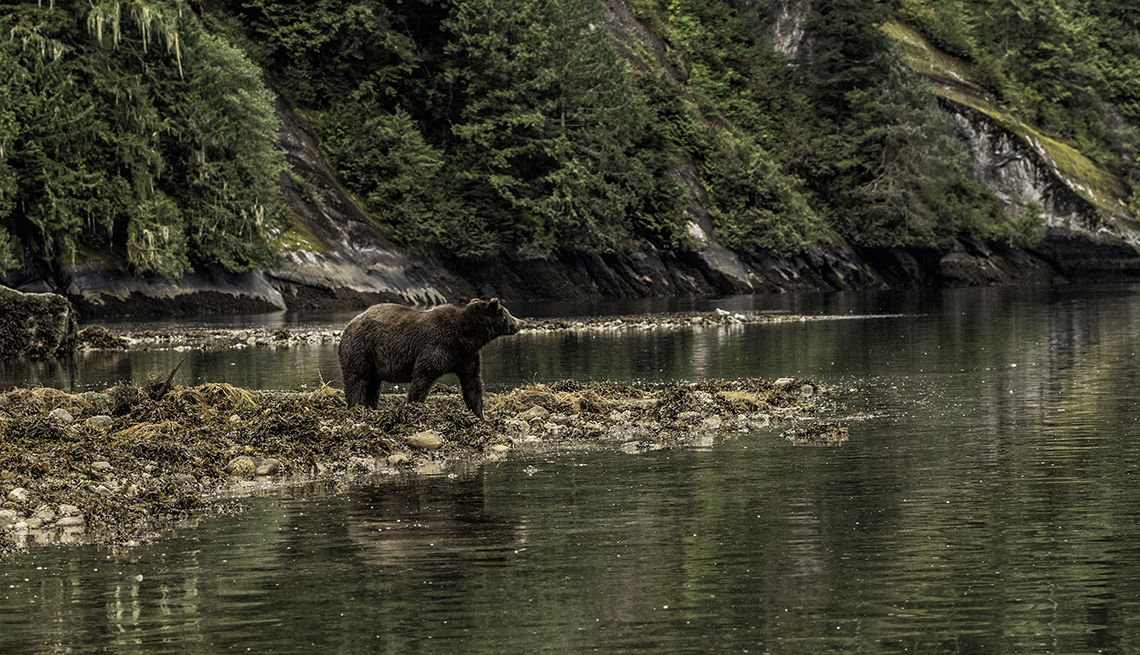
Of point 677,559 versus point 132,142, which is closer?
point 677,559

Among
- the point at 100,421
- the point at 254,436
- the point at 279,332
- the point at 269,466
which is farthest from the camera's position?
the point at 279,332

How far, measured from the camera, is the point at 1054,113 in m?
114

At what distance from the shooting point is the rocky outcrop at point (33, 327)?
135 feet

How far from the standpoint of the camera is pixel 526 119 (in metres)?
83.8

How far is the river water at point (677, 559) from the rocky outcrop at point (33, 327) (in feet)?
91.1

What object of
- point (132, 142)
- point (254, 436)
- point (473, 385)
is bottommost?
point (254, 436)

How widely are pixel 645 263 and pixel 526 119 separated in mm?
13779

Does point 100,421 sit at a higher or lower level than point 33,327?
lower

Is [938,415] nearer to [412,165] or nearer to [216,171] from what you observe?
[216,171]

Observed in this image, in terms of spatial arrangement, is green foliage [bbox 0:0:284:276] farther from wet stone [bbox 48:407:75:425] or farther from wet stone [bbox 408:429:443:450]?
wet stone [bbox 408:429:443:450]

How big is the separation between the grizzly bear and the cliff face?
1697 inches

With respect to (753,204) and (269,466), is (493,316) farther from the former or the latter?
(753,204)

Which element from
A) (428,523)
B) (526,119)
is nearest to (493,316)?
(428,523)

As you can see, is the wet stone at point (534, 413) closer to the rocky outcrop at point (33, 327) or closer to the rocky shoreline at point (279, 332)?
the rocky shoreline at point (279, 332)
